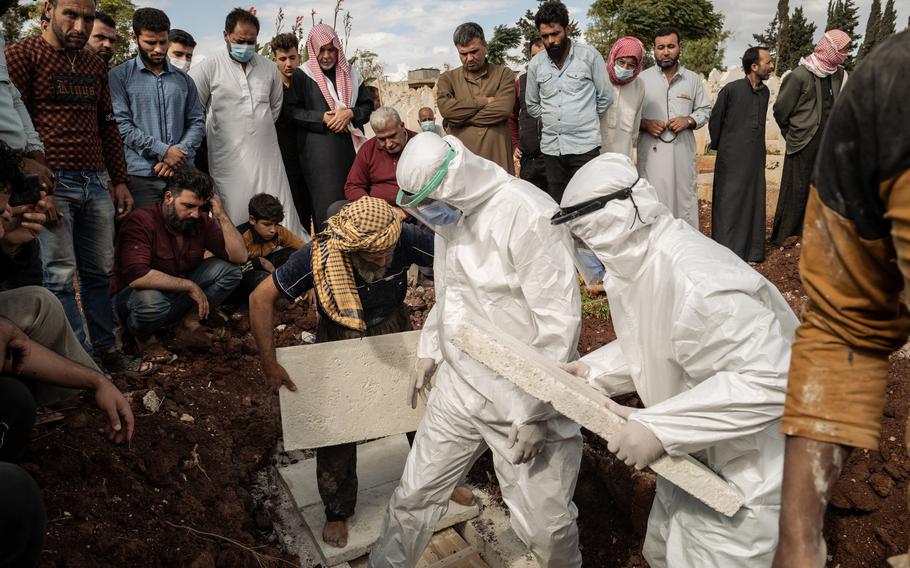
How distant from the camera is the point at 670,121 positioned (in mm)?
6117

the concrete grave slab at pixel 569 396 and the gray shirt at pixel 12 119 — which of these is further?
the gray shirt at pixel 12 119

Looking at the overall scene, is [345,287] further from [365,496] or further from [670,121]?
[670,121]

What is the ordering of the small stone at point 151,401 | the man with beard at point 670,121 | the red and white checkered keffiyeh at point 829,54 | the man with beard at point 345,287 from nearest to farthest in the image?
the man with beard at point 345,287 < the small stone at point 151,401 < the man with beard at point 670,121 < the red and white checkered keffiyeh at point 829,54

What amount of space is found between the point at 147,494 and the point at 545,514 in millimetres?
2026

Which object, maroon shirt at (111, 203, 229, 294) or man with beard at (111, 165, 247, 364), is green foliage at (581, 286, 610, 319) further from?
maroon shirt at (111, 203, 229, 294)

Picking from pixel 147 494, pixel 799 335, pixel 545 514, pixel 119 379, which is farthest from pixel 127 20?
pixel 799 335

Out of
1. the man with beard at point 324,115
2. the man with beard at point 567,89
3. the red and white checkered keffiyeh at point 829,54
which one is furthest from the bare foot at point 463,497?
the red and white checkered keffiyeh at point 829,54

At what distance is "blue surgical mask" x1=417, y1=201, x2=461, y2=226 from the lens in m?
3.13

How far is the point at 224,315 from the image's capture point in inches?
211

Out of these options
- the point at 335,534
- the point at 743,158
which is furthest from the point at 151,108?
the point at 743,158

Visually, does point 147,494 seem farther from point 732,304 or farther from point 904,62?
point 904,62

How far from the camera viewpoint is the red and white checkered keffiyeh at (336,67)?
5699mm

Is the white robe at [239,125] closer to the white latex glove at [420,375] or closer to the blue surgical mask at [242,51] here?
the blue surgical mask at [242,51]

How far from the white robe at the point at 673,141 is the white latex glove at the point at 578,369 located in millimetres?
3911
